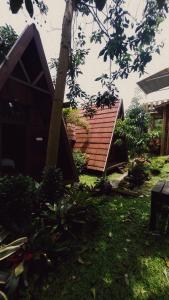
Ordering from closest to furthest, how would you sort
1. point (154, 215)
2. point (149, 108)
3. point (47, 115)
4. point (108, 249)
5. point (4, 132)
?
1. point (108, 249)
2. point (154, 215)
3. point (47, 115)
4. point (4, 132)
5. point (149, 108)

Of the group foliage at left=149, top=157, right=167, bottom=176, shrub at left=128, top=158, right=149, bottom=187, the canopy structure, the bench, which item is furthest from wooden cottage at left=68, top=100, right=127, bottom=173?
the canopy structure

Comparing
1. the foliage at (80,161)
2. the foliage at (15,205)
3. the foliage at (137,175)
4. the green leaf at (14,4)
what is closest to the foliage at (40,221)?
the foliage at (15,205)

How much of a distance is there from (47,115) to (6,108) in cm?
131

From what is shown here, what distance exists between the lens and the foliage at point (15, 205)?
335 centimetres

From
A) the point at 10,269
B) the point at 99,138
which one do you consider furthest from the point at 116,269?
the point at 99,138

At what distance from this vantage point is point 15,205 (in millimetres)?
3418

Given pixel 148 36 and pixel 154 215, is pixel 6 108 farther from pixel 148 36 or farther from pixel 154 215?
pixel 154 215

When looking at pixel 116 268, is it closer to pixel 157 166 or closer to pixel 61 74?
pixel 61 74

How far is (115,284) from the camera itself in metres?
2.55

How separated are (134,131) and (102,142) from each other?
196 cm

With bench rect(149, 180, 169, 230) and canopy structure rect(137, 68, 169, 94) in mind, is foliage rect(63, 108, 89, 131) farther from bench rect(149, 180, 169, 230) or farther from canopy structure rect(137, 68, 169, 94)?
canopy structure rect(137, 68, 169, 94)

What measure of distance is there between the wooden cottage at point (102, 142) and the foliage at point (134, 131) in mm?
441

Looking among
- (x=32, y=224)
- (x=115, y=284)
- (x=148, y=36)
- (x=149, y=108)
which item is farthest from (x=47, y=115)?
(x=149, y=108)

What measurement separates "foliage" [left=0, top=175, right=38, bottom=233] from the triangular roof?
588cm
